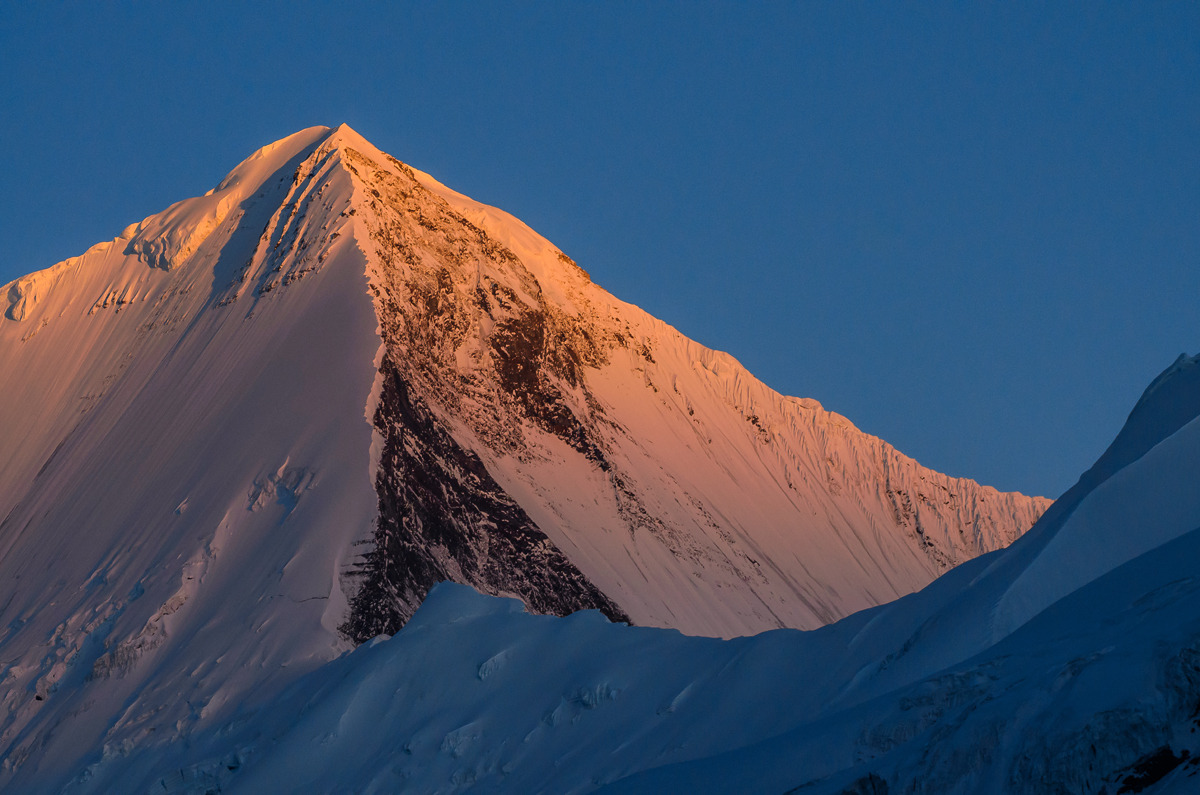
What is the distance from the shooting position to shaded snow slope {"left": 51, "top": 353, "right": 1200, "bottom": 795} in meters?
13.1

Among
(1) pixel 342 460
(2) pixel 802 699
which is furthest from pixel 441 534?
(2) pixel 802 699

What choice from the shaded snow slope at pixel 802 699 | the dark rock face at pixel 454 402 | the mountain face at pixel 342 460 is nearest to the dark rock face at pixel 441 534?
the dark rock face at pixel 454 402

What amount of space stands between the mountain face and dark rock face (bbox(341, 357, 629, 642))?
21 centimetres

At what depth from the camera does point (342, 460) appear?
7006cm

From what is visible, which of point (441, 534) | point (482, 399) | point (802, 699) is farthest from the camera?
point (482, 399)

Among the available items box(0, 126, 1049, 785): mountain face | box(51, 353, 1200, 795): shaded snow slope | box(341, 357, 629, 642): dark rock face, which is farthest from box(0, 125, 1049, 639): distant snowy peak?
box(51, 353, 1200, 795): shaded snow slope

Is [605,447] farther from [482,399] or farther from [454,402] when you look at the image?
[454,402]

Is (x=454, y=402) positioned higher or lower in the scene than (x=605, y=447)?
higher

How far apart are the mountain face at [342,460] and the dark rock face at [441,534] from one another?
21 centimetres

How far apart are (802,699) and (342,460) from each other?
47149 mm

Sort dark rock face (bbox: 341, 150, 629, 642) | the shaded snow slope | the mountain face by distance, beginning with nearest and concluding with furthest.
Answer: the shaded snow slope, the mountain face, dark rock face (bbox: 341, 150, 629, 642)

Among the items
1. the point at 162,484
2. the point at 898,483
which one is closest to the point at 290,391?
the point at 162,484

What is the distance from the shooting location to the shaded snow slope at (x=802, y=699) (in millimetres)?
13117

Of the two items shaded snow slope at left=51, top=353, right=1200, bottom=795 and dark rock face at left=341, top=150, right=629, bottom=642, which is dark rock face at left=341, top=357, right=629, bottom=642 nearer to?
dark rock face at left=341, top=150, right=629, bottom=642
